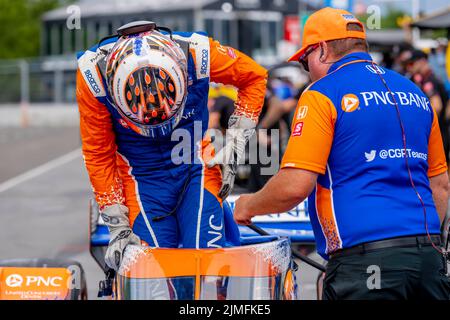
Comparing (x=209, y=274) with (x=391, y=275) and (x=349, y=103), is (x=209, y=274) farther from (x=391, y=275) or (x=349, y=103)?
(x=349, y=103)

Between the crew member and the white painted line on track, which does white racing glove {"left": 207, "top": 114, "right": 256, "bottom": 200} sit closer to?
the crew member

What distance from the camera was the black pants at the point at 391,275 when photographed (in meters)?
3.29

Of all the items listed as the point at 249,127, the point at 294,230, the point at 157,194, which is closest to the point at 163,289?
the point at 157,194

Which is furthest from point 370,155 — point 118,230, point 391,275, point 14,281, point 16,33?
point 16,33

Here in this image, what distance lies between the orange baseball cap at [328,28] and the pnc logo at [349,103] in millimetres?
350

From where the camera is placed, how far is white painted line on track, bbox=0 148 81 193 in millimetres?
14094

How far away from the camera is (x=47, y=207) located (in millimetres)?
11836

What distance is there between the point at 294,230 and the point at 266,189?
84.1 inches

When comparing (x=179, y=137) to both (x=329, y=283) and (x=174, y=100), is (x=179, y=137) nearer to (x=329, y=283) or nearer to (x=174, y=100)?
(x=174, y=100)

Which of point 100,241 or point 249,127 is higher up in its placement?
point 249,127

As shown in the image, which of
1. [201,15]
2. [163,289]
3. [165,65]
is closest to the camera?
[163,289]

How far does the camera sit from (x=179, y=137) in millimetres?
4406

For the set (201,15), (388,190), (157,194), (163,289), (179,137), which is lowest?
(163,289)

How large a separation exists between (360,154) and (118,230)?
135 centimetres
